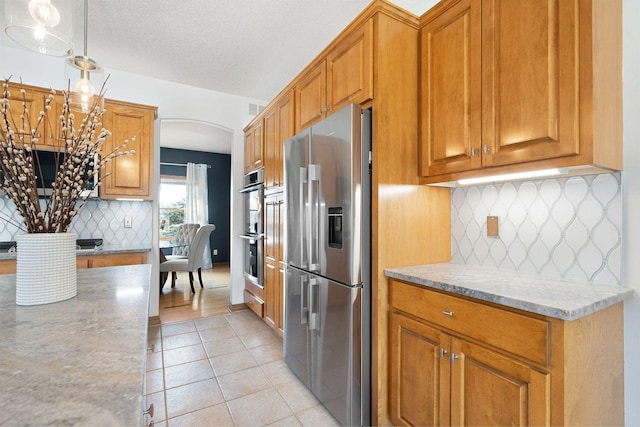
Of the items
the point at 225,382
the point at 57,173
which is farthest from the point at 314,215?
the point at 225,382

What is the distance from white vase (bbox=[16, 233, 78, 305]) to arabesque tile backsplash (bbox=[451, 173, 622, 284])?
200 cm

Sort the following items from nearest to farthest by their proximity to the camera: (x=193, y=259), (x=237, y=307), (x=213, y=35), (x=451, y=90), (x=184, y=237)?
1. (x=451, y=90)
2. (x=213, y=35)
3. (x=237, y=307)
4. (x=193, y=259)
5. (x=184, y=237)

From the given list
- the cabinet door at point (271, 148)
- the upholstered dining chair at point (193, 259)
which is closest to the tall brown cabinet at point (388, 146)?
the cabinet door at point (271, 148)

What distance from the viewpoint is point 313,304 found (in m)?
2.00

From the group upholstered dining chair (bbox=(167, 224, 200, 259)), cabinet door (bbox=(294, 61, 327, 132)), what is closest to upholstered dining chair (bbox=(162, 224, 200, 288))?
upholstered dining chair (bbox=(167, 224, 200, 259))

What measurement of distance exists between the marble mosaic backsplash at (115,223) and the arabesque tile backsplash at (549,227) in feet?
10.5

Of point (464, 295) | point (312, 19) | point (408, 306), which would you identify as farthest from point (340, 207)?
point (312, 19)

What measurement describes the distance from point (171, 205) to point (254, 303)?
15.5 ft

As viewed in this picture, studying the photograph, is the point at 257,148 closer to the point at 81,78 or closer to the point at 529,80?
the point at 81,78

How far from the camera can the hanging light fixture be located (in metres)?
1.16

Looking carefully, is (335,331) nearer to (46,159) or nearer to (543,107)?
(543,107)

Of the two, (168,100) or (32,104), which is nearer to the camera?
(32,104)

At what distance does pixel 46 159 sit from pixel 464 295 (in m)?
3.48

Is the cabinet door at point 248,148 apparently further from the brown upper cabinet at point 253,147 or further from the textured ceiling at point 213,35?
the textured ceiling at point 213,35
